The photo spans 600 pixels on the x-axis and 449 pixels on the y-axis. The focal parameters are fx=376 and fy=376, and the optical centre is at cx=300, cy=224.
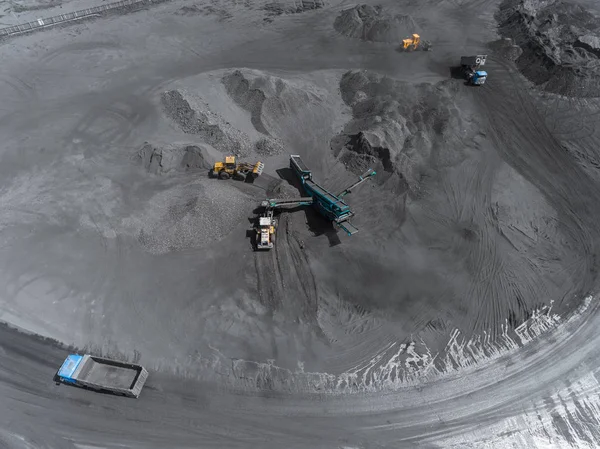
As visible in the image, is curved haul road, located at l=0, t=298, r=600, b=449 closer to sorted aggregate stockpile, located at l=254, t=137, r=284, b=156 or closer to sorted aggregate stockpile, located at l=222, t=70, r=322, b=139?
sorted aggregate stockpile, located at l=254, t=137, r=284, b=156

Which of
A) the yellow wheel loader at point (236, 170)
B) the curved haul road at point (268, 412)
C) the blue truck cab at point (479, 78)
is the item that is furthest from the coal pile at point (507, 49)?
the curved haul road at point (268, 412)

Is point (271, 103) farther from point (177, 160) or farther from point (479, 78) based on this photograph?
point (479, 78)

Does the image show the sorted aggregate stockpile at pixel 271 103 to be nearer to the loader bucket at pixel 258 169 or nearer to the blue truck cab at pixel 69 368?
the loader bucket at pixel 258 169

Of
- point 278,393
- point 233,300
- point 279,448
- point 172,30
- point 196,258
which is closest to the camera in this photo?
point 279,448

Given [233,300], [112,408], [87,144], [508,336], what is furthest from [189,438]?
[87,144]

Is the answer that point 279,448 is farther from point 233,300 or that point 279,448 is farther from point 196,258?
point 196,258

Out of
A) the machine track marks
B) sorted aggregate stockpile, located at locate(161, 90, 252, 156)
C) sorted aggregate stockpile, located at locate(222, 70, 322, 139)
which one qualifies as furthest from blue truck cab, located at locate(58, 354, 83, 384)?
sorted aggregate stockpile, located at locate(222, 70, 322, 139)
